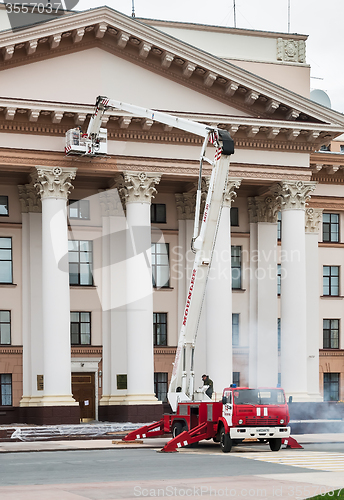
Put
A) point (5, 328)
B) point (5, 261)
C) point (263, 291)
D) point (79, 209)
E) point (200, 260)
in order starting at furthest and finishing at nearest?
point (263, 291), point (79, 209), point (5, 261), point (5, 328), point (200, 260)

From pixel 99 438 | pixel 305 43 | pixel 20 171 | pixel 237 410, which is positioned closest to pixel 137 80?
pixel 20 171

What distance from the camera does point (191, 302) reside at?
2683cm

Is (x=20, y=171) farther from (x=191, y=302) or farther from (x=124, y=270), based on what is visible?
(x=191, y=302)

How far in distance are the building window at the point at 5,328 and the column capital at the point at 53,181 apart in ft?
21.7

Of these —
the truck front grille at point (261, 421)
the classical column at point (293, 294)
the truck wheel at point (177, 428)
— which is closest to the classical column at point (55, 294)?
the truck wheel at point (177, 428)

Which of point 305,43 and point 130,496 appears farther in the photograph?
point 305,43

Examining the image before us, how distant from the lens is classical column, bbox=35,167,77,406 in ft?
116

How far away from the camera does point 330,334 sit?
152 ft

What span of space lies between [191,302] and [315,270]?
1938 cm

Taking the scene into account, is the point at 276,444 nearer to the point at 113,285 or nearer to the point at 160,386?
the point at 113,285

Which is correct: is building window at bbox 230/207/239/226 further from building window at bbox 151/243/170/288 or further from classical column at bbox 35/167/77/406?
classical column at bbox 35/167/77/406

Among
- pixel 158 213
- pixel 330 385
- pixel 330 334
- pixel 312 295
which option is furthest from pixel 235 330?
pixel 158 213

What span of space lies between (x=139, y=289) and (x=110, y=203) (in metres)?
5.71

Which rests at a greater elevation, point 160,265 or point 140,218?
point 140,218
